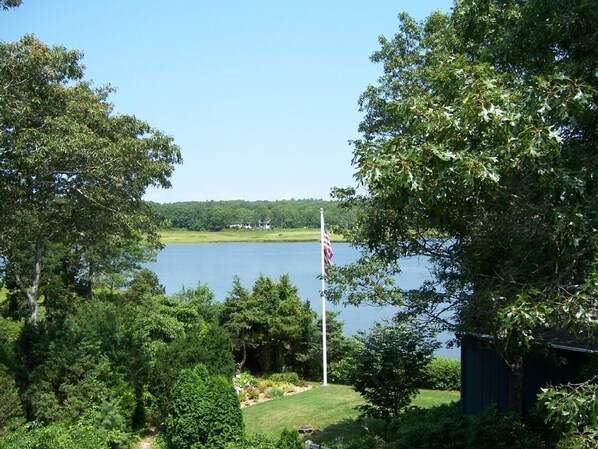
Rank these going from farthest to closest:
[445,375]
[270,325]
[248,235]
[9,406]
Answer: [248,235]
[270,325]
[445,375]
[9,406]

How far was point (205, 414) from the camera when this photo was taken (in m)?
13.5

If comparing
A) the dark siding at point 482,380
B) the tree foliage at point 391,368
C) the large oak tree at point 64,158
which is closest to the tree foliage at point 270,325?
the large oak tree at point 64,158

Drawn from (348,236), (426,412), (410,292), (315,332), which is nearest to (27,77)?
(348,236)

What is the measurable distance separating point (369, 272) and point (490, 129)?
27.1ft

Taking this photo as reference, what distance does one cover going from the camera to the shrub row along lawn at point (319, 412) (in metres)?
15.5

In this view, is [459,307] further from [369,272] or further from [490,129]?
[490,129]

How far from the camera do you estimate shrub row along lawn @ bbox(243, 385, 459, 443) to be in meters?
15.5

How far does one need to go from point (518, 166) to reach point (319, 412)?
1363 centimetres

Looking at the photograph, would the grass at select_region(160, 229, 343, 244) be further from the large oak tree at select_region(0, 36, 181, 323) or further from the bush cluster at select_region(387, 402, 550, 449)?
the bush cluster at select_region(387, 402, 550, 449)

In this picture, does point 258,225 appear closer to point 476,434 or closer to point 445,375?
point 445,375

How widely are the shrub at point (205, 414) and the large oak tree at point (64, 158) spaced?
179 inches

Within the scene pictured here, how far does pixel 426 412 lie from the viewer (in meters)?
13.0

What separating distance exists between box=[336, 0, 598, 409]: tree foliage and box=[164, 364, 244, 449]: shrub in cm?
780

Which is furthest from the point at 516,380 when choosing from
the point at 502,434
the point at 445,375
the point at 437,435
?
the point at 445,375
